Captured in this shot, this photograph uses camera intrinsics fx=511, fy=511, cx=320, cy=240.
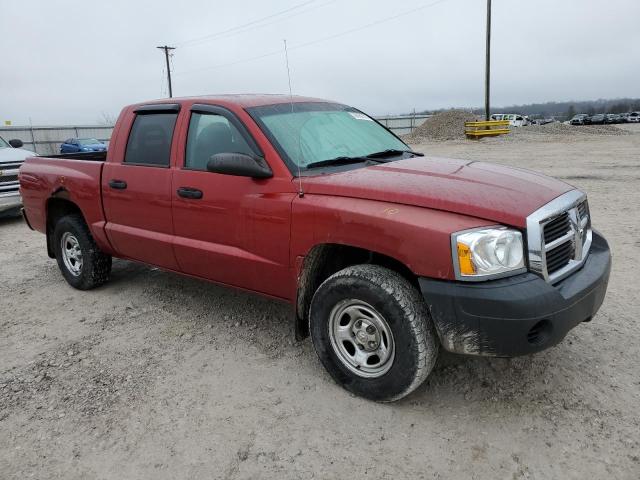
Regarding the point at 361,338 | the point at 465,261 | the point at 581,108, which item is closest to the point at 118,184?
the point at 361,338

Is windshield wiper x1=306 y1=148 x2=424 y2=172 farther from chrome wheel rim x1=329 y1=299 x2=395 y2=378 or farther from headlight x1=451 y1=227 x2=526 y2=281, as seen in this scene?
headlight x1=451 y1=227 x2=526 y2=281

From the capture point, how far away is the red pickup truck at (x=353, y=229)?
2.60m

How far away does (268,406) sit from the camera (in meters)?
3.09

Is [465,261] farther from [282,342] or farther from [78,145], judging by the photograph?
[78,145]

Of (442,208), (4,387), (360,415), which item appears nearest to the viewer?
(442,208)

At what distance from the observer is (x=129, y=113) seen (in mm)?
4523

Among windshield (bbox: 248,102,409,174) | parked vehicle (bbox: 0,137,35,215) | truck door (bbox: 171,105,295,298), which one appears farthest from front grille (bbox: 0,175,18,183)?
windshield (bbox: 248,102,409,174)

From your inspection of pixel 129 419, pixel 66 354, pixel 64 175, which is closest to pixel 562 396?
pixel 129 419

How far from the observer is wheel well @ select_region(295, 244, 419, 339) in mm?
3199

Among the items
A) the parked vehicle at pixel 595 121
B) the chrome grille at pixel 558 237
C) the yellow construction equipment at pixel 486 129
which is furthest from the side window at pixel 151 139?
the parked vehicle at pixel 595 121

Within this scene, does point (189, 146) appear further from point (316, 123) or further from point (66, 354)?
point (66, 354)

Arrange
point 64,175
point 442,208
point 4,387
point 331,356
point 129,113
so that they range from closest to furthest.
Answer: point 442,208
point 331,356
point 4,387
point 129,113
point 64,175

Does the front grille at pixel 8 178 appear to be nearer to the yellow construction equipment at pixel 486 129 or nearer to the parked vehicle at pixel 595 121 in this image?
the yellow construction equipment at pixel 486 129

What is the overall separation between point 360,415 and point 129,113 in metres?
3.27
